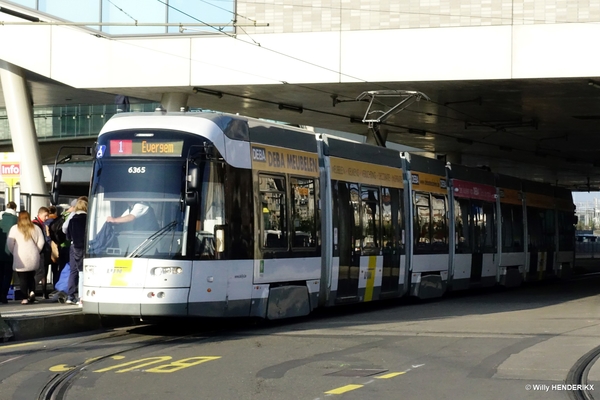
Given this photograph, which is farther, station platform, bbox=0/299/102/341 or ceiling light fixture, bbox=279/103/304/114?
ceiling light fixture, bbox=279/103/304/114

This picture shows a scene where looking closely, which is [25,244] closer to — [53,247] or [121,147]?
[53,247]

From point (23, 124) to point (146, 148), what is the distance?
15637 millimetres

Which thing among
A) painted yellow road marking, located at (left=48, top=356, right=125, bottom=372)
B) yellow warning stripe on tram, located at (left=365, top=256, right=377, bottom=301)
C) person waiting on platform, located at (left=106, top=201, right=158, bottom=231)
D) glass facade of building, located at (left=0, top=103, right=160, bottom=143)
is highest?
glass facade of building, located at (left=0, top=103, right=160, bottom=143)

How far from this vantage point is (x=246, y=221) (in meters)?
13.4

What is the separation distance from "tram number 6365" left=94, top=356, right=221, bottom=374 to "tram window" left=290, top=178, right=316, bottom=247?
417 cm

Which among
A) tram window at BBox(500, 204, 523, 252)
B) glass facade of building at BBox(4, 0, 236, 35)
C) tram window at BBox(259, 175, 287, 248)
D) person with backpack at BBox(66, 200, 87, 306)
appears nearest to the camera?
tram window at BBox(259, 175, 287, 248)

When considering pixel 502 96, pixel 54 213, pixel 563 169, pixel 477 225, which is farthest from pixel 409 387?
pixel 563 169

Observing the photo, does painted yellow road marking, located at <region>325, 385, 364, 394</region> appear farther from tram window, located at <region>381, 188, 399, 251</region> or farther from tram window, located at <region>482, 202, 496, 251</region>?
tram window, located at <region>482, 202, 496, 251</region>

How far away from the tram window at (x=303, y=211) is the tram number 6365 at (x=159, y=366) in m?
4.17

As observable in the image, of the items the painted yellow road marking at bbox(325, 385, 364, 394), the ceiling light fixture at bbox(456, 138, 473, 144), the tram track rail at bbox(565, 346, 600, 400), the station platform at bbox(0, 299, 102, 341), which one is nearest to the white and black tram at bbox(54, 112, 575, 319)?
the station platform at bbox(0, 299, 102, 341)

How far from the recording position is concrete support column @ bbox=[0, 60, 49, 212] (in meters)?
26.8

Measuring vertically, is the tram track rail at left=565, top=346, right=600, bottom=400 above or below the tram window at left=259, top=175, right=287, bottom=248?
below

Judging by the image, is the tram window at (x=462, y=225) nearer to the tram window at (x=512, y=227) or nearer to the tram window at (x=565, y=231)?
the tram window at (x=512, y=227)

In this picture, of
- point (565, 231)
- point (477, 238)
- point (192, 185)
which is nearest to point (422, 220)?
point (477, 238)
